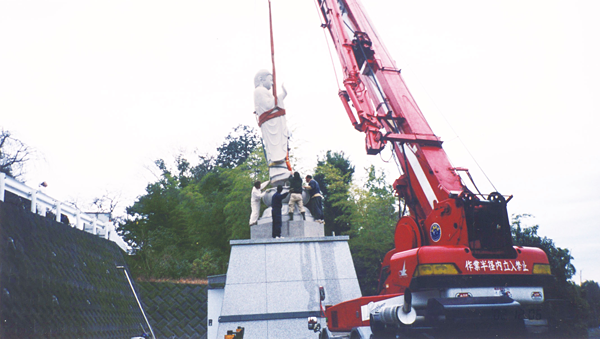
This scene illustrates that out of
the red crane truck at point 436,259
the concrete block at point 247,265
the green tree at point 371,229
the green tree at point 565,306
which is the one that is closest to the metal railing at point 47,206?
the concrete block at point 247,265

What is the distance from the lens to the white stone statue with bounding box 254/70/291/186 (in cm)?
1291

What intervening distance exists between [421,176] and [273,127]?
6370mm

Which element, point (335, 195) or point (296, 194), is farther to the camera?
point (335, 195)

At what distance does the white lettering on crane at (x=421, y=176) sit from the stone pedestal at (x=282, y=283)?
11.4 ft

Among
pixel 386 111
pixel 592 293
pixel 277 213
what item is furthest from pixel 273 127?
pixel 592 293

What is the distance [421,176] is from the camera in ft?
24.2

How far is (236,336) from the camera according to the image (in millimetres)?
7973

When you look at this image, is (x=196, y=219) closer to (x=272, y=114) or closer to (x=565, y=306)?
(x=272, y=114)

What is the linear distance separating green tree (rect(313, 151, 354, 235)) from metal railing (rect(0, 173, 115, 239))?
1444cm

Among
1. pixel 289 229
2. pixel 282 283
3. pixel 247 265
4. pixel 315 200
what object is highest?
pixel 315 200

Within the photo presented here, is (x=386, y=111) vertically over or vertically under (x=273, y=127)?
under

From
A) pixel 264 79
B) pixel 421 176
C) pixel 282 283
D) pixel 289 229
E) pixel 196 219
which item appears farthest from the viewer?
pixel 196 219

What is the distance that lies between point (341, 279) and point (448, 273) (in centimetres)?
495

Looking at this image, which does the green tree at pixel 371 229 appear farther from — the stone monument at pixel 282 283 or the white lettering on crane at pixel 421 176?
the white lettering on crane at pixel 421 176
